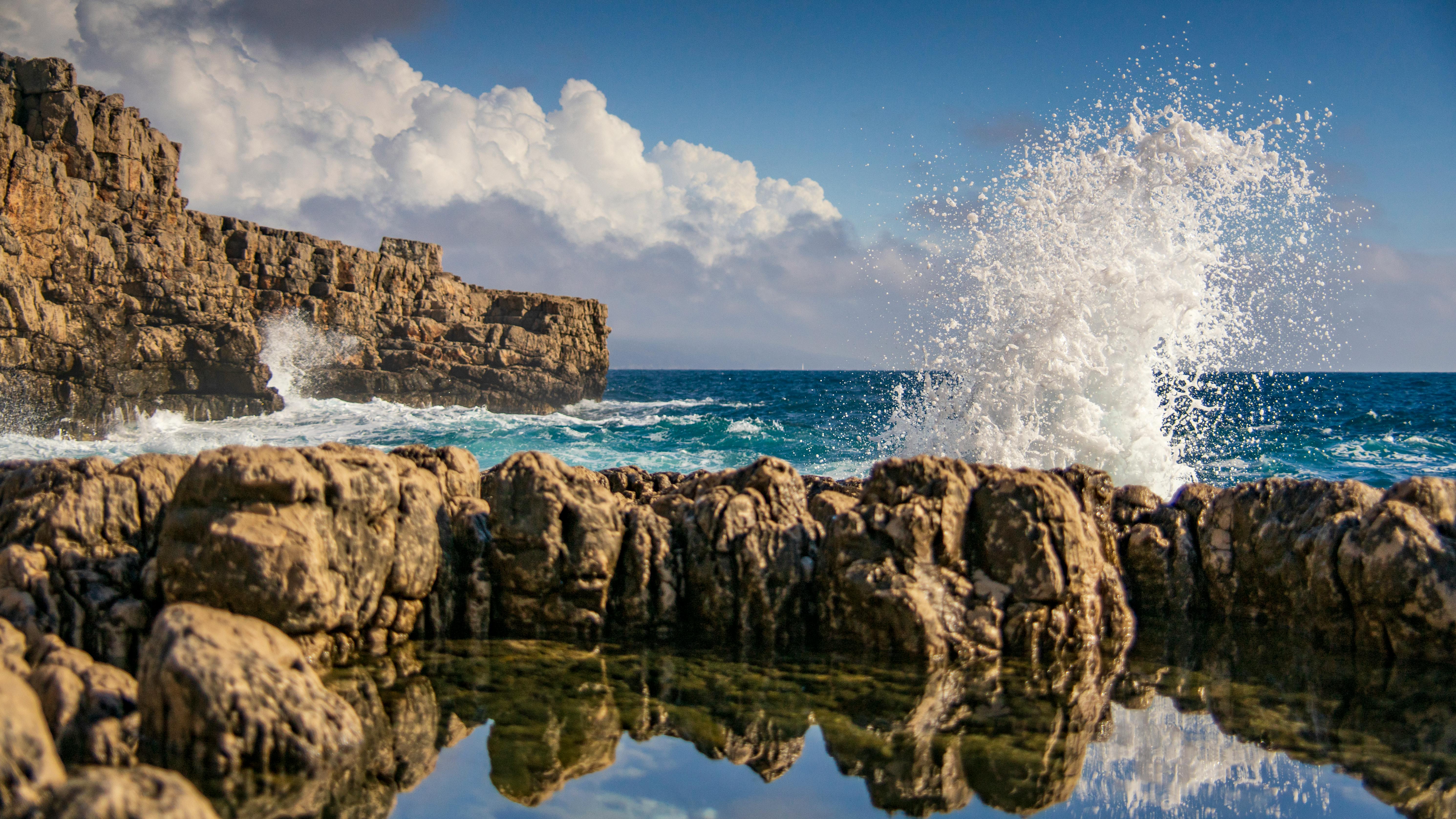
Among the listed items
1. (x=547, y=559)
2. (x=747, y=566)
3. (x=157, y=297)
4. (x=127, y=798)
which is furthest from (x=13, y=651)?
(x=157, y=297)

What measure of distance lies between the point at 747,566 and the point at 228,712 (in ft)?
9.02

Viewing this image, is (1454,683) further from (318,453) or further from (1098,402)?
(1098,402)

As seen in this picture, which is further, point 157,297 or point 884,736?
point 157,297

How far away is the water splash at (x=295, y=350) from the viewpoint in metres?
32.0

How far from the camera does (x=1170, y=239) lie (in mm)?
10648

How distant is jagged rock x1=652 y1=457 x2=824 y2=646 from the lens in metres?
4.90

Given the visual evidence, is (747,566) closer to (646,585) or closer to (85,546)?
(646,585)

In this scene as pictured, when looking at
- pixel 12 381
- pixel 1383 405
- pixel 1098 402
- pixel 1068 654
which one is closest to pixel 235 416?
pixel 12 381

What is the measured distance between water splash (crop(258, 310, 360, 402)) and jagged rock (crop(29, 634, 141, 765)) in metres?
31.9

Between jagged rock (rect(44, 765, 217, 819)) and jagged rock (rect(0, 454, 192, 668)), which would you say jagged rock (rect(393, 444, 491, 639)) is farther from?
jagged rock (rect(44, 765, 217, 819))

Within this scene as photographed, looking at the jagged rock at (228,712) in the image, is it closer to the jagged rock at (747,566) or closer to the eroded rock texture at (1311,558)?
the jagged rock at (747,566)

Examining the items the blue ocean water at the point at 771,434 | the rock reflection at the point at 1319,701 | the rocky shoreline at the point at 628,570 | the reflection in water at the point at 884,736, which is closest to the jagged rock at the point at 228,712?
the rocky shoreline at the point at 628,570

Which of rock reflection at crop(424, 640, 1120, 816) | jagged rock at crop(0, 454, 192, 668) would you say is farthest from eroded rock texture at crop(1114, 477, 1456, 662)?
jagged rock at crop(0, 454, 192, 668)

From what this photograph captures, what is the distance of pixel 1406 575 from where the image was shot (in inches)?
178
